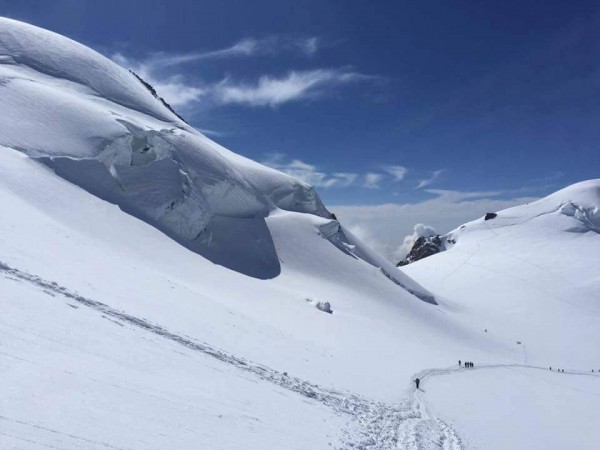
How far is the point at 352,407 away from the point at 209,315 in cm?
841

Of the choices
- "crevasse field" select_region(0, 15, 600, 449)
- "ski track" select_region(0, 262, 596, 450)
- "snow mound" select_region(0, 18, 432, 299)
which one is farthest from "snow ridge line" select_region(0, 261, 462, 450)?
"snow mound" select_region(0, 18, 432, 299)

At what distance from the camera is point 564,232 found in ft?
301

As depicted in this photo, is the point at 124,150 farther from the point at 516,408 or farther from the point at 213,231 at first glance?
the point at 516,408

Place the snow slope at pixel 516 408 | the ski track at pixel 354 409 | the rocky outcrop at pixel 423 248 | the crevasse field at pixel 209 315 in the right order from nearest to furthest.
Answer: the crevasse field at pixel 209 315 < the ski track at pixel 354 409 < the snow slope at pixel 516 408 < the rocky outcrop at pixel 423 248

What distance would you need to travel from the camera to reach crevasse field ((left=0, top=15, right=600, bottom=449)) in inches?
415

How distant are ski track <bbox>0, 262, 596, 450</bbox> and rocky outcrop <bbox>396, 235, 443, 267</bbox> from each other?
428 ft

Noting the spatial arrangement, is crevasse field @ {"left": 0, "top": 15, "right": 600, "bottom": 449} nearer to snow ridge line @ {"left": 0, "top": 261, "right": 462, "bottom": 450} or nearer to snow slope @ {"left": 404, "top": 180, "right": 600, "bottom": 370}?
snow ridge line @ {"left": 0, "top": 261, "right": 462, "bottom": 450}

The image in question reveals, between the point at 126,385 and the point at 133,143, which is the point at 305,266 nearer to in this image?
the point at 133,143

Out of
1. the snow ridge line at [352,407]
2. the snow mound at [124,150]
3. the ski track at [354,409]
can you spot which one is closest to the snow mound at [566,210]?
the snow mound at [124,150]

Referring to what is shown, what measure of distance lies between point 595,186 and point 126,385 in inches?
4698

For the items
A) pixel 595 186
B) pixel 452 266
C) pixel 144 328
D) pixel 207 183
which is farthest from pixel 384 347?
pixel 595 186

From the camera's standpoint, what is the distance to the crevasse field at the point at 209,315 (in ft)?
34.6

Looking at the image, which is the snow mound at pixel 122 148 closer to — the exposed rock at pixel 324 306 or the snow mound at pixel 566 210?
the exposed rock at pixel 324 306

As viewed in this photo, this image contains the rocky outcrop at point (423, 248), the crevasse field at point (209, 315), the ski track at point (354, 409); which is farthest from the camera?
the rocky outcrop at point (423, 248)
